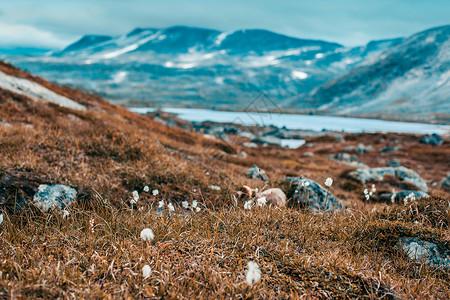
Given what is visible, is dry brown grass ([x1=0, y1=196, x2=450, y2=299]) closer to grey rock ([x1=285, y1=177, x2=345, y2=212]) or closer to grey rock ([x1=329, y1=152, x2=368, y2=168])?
grey rock ([x1=285, y1=177, x2=345, y2=212])

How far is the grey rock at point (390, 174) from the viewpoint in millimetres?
16109

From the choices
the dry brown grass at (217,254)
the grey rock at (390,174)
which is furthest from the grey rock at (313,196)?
the grey rock at (390,174)

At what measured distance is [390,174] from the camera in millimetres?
17453

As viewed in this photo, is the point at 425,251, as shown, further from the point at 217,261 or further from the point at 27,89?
the point at 27,89

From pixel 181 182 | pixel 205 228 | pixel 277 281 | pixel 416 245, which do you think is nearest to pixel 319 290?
pixel 277 281

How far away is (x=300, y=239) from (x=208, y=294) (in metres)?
1.63

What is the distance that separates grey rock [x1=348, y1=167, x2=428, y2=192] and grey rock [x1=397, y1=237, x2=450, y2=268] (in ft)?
43.4

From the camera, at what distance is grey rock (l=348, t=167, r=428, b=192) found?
634 inches

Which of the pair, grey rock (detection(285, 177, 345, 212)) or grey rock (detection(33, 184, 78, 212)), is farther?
grey rock (detection(285, 177, 345, 212))

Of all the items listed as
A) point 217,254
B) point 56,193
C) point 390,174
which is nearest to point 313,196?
point 217,254

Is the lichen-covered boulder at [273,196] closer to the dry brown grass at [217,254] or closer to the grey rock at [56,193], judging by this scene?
the dry brown grass at [217,254]

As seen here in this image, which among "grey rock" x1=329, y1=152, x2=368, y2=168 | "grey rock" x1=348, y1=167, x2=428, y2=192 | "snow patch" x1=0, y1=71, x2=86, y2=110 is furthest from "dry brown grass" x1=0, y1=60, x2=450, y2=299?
"grey rock" x1=329, y1=152, x2=368, y2=168

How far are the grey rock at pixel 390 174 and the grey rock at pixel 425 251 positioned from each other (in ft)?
43.4

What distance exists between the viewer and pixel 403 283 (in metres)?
3.19
